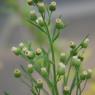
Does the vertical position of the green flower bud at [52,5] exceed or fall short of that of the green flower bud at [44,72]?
it exceeds it

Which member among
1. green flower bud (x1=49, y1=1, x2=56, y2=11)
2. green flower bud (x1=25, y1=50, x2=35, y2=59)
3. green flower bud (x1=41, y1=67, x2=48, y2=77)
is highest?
green flower bud (x1=49, y1=1, x2=56, y2=11)

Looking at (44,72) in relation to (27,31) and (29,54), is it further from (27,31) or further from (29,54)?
(27,31)

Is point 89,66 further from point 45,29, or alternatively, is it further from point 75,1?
point 45,29

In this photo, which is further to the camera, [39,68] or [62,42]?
[62,42]

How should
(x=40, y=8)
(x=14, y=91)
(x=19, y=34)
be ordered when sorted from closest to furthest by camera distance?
(x=40, y=8) → (x=14, y=91) → (x=19, y=34)

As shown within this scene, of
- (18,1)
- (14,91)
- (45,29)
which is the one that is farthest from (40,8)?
(14,91)

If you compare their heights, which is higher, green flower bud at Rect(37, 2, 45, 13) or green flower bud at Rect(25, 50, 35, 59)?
green flower bud at Rect(37, 2, 45, 13)

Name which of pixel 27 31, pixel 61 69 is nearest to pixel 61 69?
pixel 61 69

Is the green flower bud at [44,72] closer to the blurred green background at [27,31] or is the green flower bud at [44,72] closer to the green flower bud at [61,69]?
the green flower bud at [61,69]

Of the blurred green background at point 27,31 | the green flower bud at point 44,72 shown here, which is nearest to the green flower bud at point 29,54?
the green flower bud at point 44,72

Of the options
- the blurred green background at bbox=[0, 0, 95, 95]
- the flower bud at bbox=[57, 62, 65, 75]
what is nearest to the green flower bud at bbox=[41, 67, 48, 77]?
the flower bud at bbox=[57, 62, 65, 75]

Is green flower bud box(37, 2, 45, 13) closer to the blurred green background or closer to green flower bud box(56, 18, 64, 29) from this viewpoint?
green flower bud box(56, 18, 64, 29)
